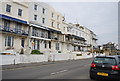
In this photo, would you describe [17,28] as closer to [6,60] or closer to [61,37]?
[6,60]

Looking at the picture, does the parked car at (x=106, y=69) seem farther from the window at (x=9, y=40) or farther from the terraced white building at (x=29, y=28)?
the window at (x=9, y=40)

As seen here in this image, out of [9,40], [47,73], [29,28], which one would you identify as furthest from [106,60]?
[29,28]

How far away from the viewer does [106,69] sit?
301 inches

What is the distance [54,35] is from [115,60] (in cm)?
3095

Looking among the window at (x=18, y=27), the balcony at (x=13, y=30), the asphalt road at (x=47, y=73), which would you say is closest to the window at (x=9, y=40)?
the balcony at (x=13, y=30)

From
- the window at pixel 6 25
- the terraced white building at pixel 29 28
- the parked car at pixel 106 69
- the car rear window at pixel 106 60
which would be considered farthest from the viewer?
the terraced white building at pixel 29 28

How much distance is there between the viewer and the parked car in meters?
7.36

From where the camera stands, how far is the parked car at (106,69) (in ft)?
24.2

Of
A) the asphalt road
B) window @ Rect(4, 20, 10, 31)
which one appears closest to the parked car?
the asphalt road

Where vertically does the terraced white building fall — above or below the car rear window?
above

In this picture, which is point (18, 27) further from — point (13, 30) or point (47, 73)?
point (47, 73)

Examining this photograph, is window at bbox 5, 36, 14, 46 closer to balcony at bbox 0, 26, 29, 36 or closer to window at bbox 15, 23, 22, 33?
balcony at bbox 0, 26, 29, 36

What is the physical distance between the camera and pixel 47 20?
36531mm

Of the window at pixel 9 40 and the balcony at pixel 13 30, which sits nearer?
the balcony at pixel 13 30
